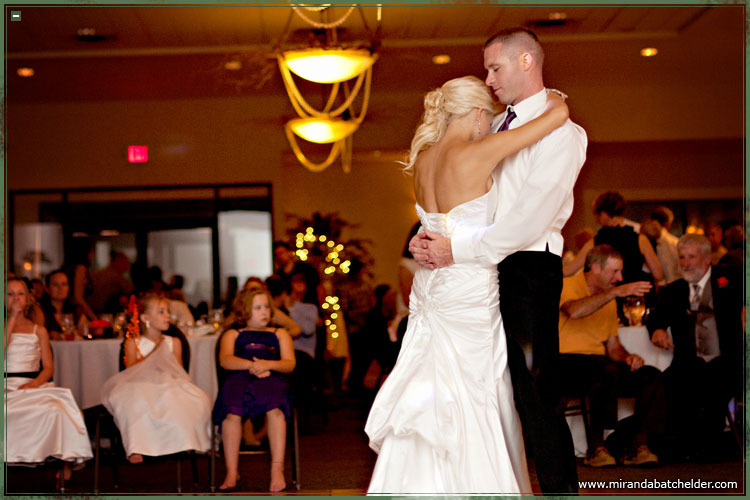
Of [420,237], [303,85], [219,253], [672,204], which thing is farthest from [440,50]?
[420,237]

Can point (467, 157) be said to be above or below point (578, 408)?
above

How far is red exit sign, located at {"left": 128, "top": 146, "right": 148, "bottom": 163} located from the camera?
452 inches

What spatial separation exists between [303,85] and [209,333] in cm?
490

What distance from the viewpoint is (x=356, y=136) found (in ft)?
37.9

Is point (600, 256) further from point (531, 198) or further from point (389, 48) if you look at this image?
point (389, 48)

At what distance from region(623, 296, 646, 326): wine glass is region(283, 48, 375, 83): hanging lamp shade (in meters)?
2.86

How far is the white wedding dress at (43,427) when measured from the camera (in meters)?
4.32

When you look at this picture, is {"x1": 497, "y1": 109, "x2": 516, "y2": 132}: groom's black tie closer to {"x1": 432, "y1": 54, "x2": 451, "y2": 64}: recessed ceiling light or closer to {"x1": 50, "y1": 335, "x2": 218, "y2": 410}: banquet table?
{"x1": 50, "y1": 335, "x2": 218, "y2": 410}: banquet table

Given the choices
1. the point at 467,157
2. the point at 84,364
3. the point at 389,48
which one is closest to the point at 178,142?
the point at 389,48

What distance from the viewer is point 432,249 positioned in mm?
2996

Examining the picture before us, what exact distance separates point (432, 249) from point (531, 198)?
0.38m

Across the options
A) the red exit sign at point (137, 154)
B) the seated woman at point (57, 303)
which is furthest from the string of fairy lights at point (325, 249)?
the seated woman at point (57, 303)

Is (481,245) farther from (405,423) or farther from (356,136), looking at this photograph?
(356,136)

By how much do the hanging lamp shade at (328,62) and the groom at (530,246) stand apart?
3.80m
